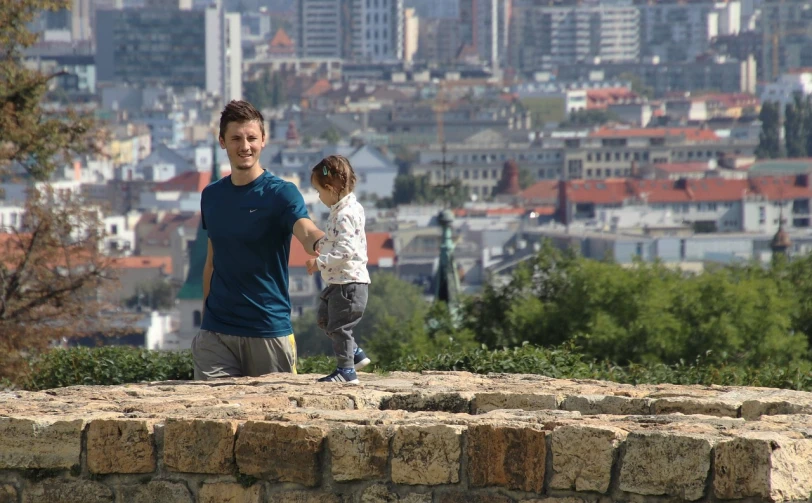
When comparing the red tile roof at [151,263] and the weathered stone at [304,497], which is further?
the red tile roof at [151,263]

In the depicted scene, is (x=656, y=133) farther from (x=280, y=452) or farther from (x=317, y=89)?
(x=280, y=452)

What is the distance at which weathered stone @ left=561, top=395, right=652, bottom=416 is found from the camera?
4.48 meters

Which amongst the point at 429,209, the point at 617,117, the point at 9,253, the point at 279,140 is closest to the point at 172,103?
the point at 279,140

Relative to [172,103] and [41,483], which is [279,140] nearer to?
[172,103]

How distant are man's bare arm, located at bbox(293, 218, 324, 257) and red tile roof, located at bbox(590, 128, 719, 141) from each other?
4641 inches

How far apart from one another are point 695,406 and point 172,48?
16236cm

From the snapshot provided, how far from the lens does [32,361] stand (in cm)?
821

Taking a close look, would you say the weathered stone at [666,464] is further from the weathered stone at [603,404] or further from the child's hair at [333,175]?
the child's hair at [333,175]

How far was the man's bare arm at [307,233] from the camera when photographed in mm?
4723

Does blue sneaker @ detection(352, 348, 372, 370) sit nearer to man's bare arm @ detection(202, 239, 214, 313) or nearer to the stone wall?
the stone wall

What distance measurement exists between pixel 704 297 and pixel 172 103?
14135 centimetres

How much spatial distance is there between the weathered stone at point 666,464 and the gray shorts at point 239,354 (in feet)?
5.11

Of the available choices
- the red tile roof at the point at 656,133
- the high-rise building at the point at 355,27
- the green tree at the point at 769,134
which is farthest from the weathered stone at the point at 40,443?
the high-rise building at the point at 355,27

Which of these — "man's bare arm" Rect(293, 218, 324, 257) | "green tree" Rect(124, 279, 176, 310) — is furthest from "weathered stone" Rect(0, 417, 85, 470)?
"green tree" Rect(124, 279, 176, 310)
